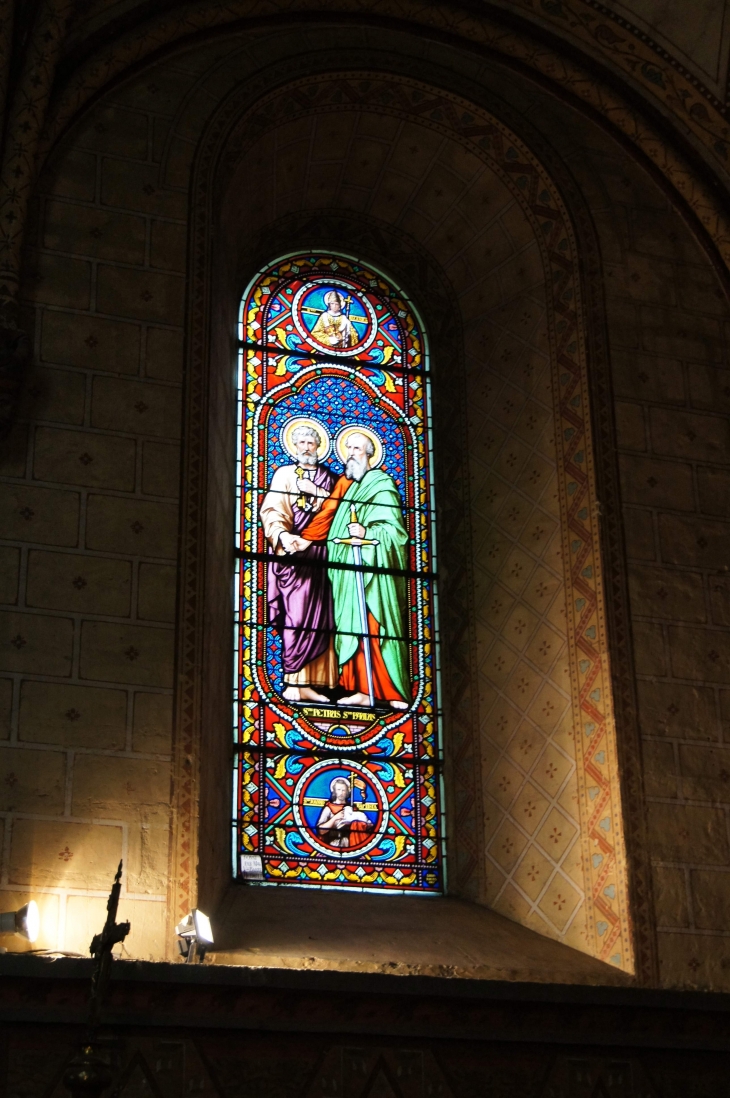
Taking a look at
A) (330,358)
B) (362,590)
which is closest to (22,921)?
(362,590)

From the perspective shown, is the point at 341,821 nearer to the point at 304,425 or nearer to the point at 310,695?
the point at 310,695

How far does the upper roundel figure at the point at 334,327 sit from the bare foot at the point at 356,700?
254 centimetres

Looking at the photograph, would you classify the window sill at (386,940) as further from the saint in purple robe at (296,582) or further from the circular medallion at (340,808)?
the saint in purple robe at (296,582)

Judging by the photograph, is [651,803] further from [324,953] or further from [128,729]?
[128,729]

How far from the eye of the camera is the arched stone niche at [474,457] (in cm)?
927

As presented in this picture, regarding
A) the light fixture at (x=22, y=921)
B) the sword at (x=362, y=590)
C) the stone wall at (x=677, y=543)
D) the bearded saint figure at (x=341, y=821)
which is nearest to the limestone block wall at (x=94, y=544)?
the light fixture at (x=22, y=921)

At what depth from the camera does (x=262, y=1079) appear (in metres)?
7.68

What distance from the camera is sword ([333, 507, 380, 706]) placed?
10266 mm

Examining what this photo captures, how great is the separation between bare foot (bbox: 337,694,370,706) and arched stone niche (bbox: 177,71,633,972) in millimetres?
548

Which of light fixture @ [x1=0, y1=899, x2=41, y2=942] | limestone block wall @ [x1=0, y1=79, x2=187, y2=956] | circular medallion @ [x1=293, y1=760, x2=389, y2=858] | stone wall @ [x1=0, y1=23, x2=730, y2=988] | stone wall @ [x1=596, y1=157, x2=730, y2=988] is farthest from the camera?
circular medallion @ [x1=293, y1=760, x2=389, y2=858]

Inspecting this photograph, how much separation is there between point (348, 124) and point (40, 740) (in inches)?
191

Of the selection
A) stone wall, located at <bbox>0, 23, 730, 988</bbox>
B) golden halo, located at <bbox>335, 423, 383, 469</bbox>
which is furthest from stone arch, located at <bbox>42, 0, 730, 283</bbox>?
golden halo, located at <bbox>335, 423, 383, 469</bbox>

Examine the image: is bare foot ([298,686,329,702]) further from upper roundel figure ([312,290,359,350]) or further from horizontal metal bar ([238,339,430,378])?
upper roundel figure ([312,290,359,350])

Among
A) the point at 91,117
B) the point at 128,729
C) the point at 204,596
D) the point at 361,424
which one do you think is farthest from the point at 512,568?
the point at 91,117
